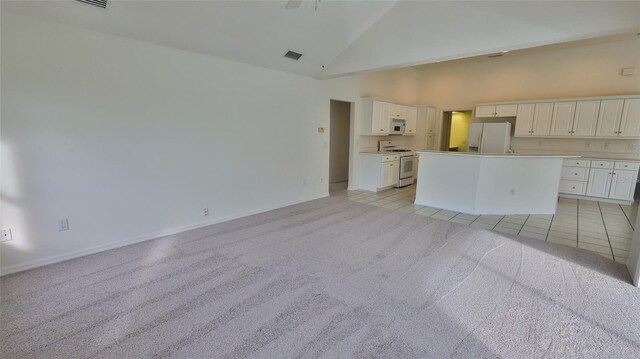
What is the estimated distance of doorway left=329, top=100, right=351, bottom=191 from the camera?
7.52 meters

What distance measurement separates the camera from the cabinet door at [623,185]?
5.40 m

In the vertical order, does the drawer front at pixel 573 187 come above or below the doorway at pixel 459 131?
below

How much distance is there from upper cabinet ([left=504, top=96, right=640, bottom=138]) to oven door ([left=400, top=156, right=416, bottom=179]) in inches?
94.9

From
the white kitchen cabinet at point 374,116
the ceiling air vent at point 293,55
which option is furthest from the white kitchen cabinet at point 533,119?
the ceiling air vent at point 293,55

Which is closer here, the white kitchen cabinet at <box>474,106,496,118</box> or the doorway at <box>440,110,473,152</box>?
the white kitchen cabinet at <box>474,106,496,118</box>

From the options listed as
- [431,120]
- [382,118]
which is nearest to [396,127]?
[382,118]

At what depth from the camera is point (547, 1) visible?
10.0 feet

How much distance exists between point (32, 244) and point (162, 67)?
231 cm

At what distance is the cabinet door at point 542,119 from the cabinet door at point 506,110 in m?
0.40

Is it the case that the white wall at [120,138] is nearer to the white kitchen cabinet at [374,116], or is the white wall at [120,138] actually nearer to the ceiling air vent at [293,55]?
the ceiling air vent at [293,55]

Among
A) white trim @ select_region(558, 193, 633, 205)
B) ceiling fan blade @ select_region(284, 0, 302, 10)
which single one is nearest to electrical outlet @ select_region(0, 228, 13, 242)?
ceiling fan blade @ select_region(284, 0, 302, 10)

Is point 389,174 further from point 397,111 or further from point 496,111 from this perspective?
point 496,111

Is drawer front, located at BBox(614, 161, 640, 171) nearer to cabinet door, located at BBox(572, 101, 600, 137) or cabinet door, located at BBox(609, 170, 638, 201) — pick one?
cabinet door, located at BBox(609, 170, 638, 201)

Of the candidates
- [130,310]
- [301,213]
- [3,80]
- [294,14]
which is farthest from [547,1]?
[3,80]
